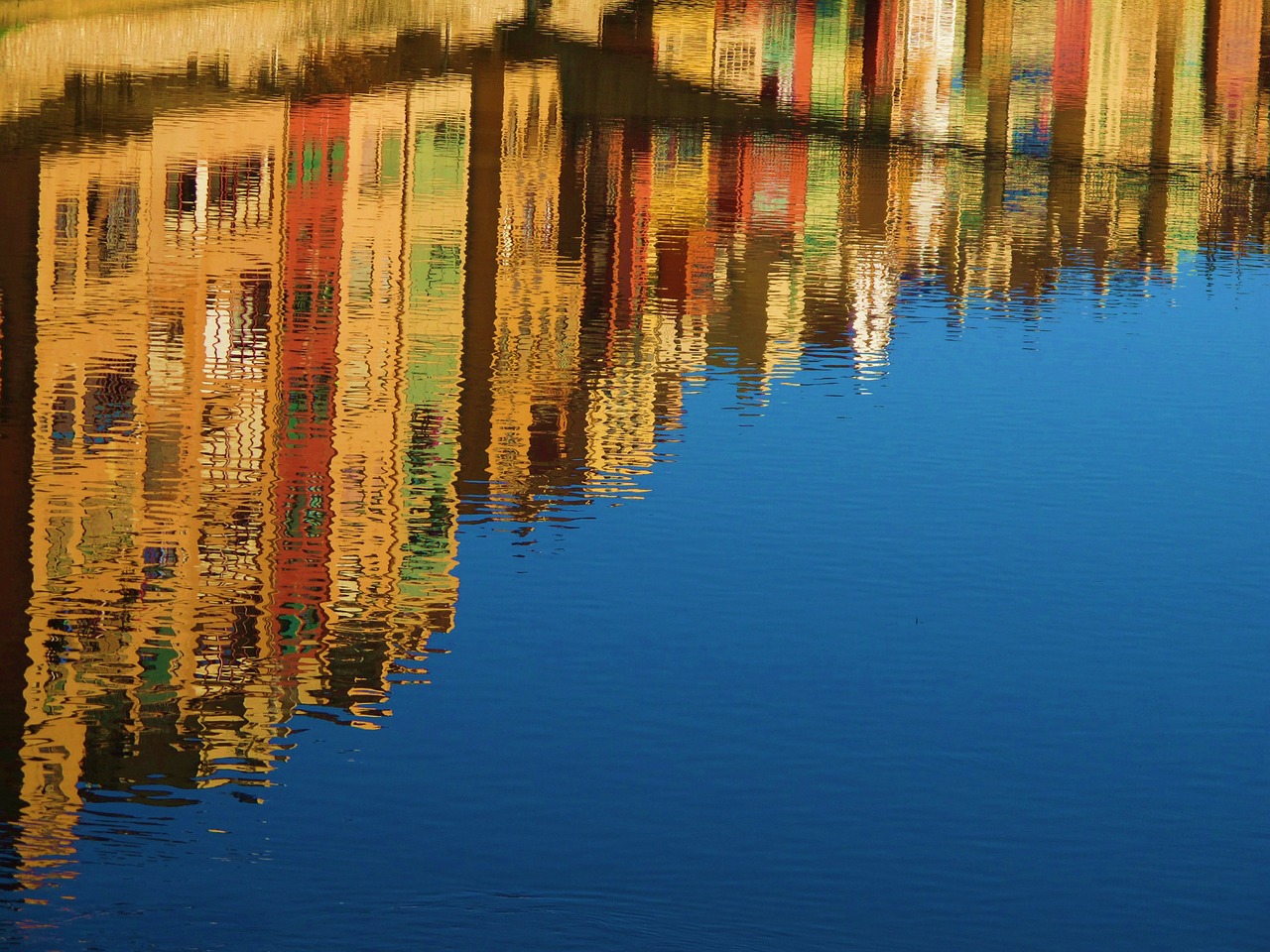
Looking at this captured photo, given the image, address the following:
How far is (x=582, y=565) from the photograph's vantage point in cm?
830

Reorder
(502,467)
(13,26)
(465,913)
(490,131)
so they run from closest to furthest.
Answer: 1. (465,913)
2. (502,467)
3. (490,131)
4. (13,26)

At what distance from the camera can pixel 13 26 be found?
22.9m

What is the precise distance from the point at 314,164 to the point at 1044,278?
6134 millimetres

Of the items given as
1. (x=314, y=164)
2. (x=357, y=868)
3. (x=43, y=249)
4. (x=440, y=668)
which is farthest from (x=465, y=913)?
(x=314, y=164)

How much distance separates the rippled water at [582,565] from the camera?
570cm

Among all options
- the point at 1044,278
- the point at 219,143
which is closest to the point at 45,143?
the point at 219,143

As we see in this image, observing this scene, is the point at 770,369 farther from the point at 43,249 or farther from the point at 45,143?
the point at 45,143

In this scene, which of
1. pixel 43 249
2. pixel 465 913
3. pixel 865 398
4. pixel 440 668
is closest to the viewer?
pixel 465 913

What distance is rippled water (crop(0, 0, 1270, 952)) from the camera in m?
5.70

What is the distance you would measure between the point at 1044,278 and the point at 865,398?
13.0 feet

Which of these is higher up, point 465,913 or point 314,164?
point 314,164

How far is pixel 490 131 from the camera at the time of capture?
20312 mm

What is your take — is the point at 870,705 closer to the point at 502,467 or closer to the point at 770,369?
the point at 502,467

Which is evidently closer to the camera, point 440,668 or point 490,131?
point 440,668
